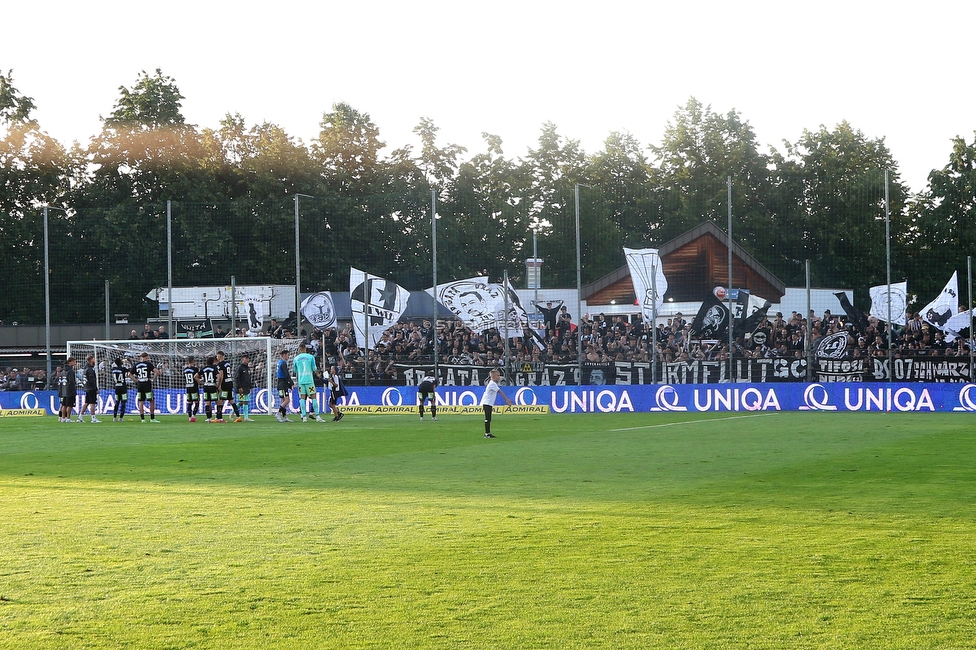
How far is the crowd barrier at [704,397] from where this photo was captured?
105ft

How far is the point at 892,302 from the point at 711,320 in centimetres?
575

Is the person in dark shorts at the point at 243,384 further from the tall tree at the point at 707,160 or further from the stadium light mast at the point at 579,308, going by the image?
the tall tree at the point at 707,160

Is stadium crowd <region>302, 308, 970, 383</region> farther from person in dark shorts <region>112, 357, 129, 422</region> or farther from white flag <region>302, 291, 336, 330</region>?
person in dark shorts <region>112, 357, 129, 422</region>

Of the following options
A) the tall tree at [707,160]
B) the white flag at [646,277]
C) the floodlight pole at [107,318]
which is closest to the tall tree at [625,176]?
the tall tree at [707,160]

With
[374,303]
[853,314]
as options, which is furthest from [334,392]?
[853,314]

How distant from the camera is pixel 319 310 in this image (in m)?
40.6

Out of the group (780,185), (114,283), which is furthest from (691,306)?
(114,283)

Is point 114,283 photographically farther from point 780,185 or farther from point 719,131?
point 719,131

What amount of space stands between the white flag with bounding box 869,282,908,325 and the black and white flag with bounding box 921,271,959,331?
1193 millimetres

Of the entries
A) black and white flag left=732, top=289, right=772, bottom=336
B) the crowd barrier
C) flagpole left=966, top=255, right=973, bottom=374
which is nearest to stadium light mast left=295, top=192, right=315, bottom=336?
the crowd barrier

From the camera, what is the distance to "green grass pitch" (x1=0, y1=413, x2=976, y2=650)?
6.19m

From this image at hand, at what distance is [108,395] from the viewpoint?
37.8 m

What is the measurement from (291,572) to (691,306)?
103 feet

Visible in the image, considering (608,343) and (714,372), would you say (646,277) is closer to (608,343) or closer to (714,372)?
(608,343)
